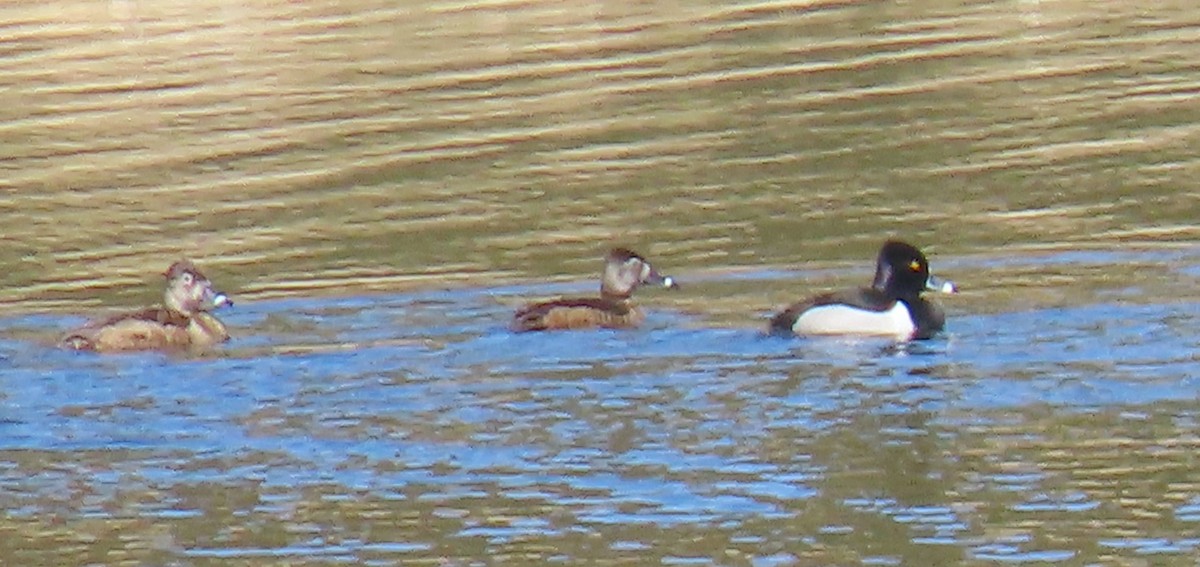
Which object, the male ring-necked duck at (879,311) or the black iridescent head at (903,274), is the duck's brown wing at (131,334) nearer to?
the male ring-necked duck at (879,311)

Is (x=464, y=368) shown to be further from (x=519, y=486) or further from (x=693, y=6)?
(x=693, y=6)

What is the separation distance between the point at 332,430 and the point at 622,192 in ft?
31.5

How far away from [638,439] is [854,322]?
3359 mm

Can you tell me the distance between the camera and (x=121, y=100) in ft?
101

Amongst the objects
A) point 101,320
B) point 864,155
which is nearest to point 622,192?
point 864,155

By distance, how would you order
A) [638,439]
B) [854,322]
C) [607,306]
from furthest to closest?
[607,306], [854,322], [638,439]

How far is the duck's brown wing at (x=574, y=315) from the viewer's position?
53.1 feet

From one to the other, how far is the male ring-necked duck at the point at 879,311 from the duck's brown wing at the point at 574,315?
105 centimetres

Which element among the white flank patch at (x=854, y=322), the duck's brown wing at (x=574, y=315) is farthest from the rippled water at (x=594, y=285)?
the white flank patch at (x=854, y=322)

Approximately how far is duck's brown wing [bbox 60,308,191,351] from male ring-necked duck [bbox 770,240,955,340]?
3.66 meters

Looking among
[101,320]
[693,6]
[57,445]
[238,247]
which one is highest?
[693,6]

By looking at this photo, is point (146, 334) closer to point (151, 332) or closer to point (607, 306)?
point (151, 332)

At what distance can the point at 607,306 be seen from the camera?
1662 centimetres

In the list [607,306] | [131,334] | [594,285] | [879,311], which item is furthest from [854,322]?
[131,334]
